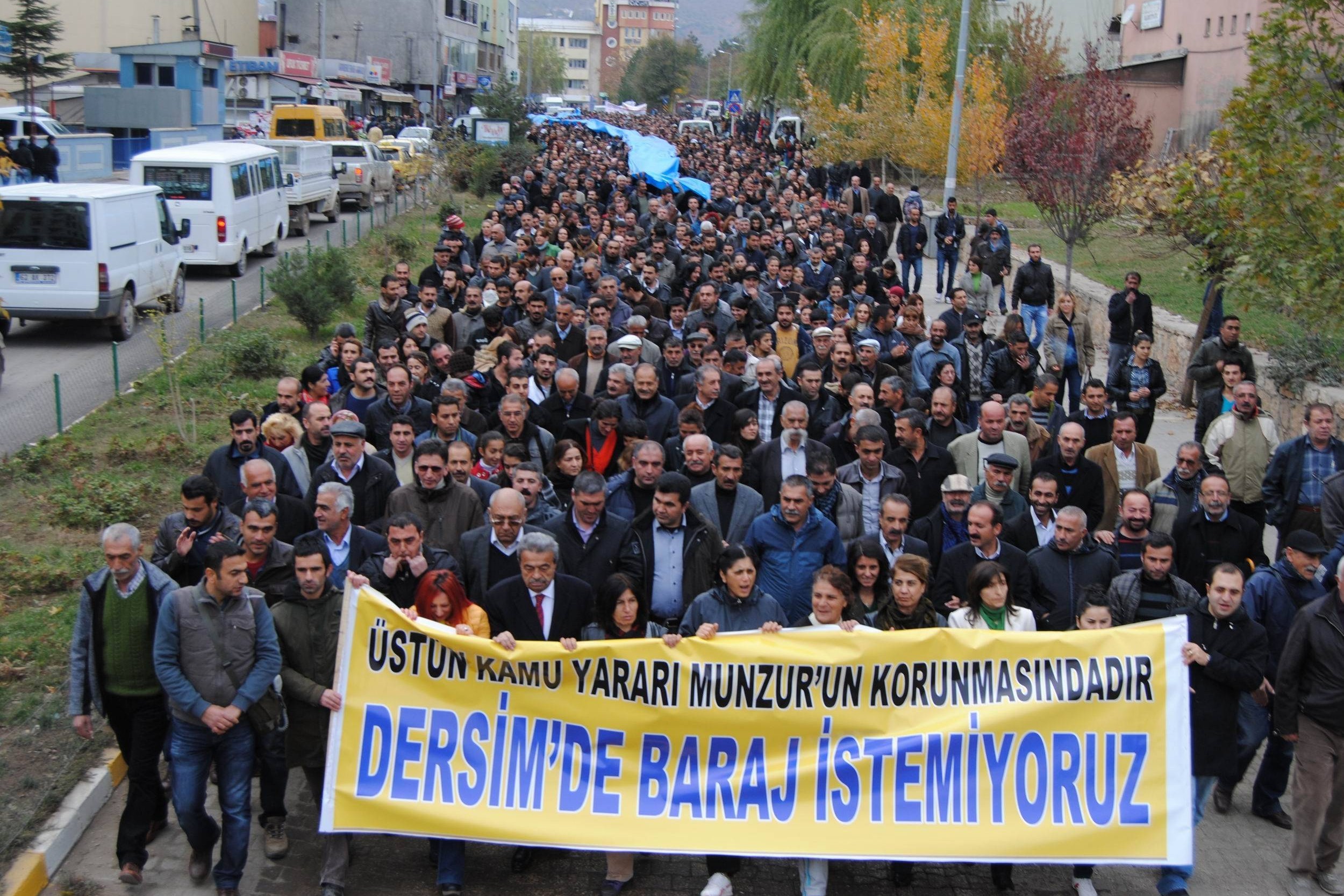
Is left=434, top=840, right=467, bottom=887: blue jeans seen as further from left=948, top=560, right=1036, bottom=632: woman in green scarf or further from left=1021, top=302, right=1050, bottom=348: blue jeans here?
left=1021, top=302, right=1050, bottom=348: blue jeans

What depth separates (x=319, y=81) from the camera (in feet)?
226

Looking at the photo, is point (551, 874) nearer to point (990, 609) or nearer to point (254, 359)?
point (990, 609)

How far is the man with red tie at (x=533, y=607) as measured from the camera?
6.88 meters

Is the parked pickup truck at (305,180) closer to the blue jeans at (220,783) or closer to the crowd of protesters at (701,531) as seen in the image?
the crowd of protesters at (701,531)

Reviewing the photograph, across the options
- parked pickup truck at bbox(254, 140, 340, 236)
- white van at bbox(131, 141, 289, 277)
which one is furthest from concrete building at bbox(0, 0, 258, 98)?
white van at bbox(131, 141, 289, 277)

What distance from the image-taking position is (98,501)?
11.9 m

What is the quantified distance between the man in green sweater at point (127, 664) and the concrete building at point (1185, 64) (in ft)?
114

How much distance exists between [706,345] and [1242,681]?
20.3 ft

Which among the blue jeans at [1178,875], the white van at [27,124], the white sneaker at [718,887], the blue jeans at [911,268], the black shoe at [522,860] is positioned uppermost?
the white van at [27,124]

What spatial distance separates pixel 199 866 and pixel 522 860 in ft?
5.15

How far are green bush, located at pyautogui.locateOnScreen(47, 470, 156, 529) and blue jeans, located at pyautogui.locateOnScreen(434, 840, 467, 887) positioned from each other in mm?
6350

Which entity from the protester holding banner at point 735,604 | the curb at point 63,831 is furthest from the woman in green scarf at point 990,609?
the curb at point 63,831

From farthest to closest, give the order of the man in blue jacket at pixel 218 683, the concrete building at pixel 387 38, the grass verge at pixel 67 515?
the concrete building at pixel 387 38 < the grass verge at pixel 67 515 < the man in blue jacket at pixel 218 683

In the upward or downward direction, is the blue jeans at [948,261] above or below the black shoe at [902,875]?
above
